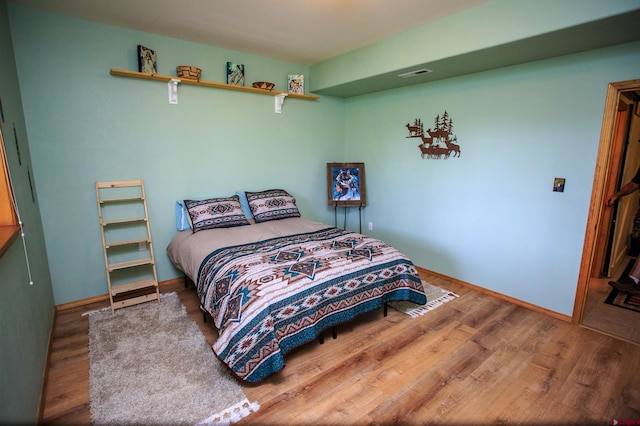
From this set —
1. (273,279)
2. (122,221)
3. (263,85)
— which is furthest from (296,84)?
(273,279)

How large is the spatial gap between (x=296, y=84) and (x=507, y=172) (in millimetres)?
2640

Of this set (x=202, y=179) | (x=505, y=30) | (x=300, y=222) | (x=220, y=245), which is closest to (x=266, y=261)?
(x=220, y=245)

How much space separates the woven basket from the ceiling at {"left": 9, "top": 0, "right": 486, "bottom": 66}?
1.01ft

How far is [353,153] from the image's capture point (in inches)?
186

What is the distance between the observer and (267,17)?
8.89 feet

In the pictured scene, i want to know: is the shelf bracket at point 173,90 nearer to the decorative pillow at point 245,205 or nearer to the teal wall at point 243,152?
the teal wall at point 243,152

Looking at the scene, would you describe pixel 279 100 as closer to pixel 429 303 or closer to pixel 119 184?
pixel 119 184

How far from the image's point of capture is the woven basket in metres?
3.15

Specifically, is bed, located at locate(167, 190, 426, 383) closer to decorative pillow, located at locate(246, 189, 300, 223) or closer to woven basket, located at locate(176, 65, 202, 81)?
decorative pillow, located at locate(246, 189, 300, 223)

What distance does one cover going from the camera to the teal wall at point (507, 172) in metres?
2.59

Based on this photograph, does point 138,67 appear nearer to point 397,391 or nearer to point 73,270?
point 73,270

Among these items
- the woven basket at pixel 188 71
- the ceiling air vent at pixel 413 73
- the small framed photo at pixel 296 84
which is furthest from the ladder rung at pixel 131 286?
the ceiling air vent at pixel 413 73

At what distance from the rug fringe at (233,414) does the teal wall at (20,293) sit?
33.2 inches

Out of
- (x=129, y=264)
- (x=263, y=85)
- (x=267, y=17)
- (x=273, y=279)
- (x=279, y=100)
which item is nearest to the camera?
(x=273, y=279)
